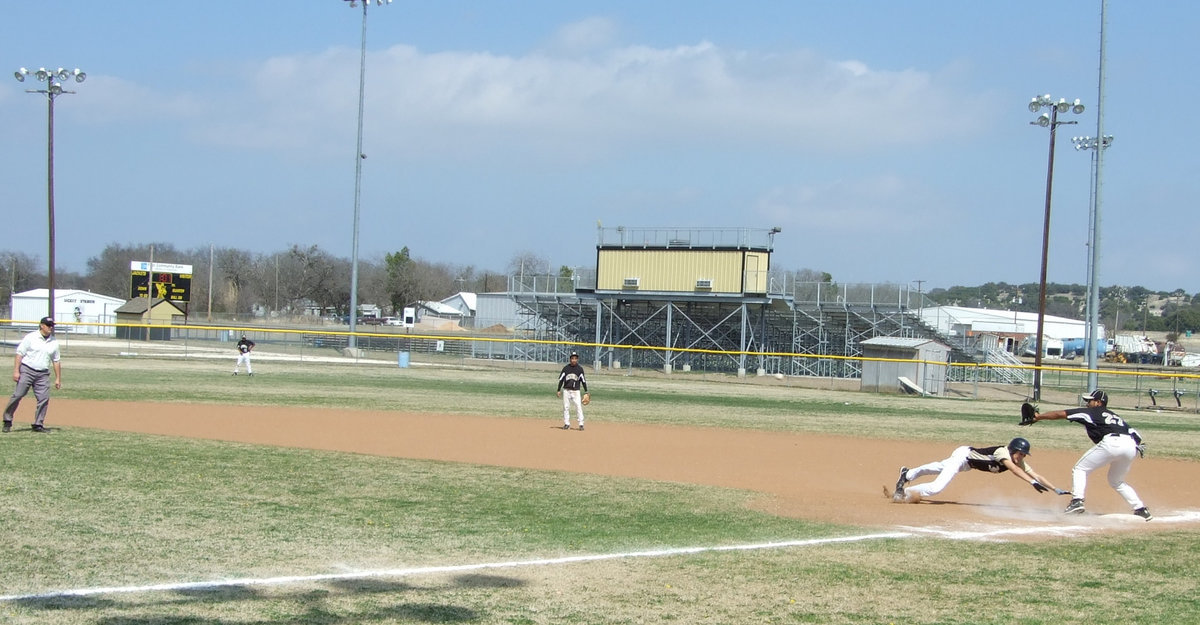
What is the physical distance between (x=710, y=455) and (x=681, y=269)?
35.2 metres

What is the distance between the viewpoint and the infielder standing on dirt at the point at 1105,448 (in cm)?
1266

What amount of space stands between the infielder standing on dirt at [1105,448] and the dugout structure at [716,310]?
122 feet

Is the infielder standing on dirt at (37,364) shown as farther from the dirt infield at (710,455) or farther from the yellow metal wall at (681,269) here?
the yellow metal wall at (681,269)

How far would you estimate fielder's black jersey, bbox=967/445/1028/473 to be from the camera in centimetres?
1277

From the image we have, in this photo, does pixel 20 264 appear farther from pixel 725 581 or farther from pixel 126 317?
pixel 725 581

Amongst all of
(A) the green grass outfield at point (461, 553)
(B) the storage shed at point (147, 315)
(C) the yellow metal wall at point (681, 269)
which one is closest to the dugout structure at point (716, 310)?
(C) the yellow metal wall at point (681, 269)

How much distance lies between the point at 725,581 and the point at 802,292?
4616 centimetres

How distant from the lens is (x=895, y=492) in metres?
13.6

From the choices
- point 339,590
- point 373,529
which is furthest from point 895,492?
point 339,590

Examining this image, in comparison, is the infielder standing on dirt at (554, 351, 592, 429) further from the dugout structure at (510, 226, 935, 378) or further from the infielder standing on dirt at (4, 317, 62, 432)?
the dugout structure at (510, 226, 935, 378)

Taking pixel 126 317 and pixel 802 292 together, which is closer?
pixel 802 292

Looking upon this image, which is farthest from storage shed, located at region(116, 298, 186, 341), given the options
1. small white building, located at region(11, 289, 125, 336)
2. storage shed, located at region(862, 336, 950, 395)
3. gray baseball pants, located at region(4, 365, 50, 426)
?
gray baseball pants, located at region(4, 365, 50, 426)

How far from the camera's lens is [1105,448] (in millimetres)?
12656

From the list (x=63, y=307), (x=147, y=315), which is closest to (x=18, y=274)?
(x=63, y=307)
